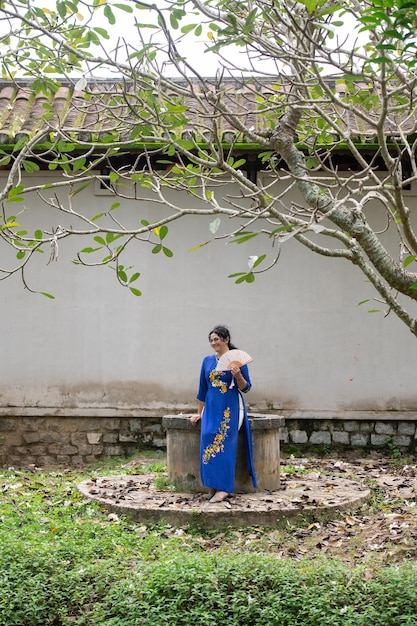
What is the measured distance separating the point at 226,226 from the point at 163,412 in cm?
244

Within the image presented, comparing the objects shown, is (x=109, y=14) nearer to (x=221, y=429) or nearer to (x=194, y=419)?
(x=221, y=429)

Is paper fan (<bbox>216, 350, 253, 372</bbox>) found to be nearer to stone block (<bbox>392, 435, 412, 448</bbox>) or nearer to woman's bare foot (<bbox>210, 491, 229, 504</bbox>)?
woman's bare foot (<bbox>210, 491, 229, 504</bbox>)

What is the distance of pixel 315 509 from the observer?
23.2 ft

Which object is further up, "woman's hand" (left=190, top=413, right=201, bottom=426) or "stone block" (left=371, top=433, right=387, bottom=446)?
"woman's hand" (left=190, top=413, right=201, bottom=426)

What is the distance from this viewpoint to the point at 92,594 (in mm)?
5387

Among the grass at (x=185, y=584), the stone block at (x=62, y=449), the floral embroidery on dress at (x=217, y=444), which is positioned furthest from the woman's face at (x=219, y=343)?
the stone block at (x=62, y=449)

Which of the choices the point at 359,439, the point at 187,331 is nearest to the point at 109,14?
the point at 187,331

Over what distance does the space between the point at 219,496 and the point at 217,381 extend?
1068mm

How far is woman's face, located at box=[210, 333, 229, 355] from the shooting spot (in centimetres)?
771

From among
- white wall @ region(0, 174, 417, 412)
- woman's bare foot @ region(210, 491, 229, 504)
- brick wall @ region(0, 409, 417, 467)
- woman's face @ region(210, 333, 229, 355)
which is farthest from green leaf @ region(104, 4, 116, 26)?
brick wall @ region(0, 409, 417, 467)

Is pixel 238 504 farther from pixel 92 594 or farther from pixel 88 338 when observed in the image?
pixel 88 338

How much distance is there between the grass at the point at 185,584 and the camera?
500 cm

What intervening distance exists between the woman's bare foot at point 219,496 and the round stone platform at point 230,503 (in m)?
0.05

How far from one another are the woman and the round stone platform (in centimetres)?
22
